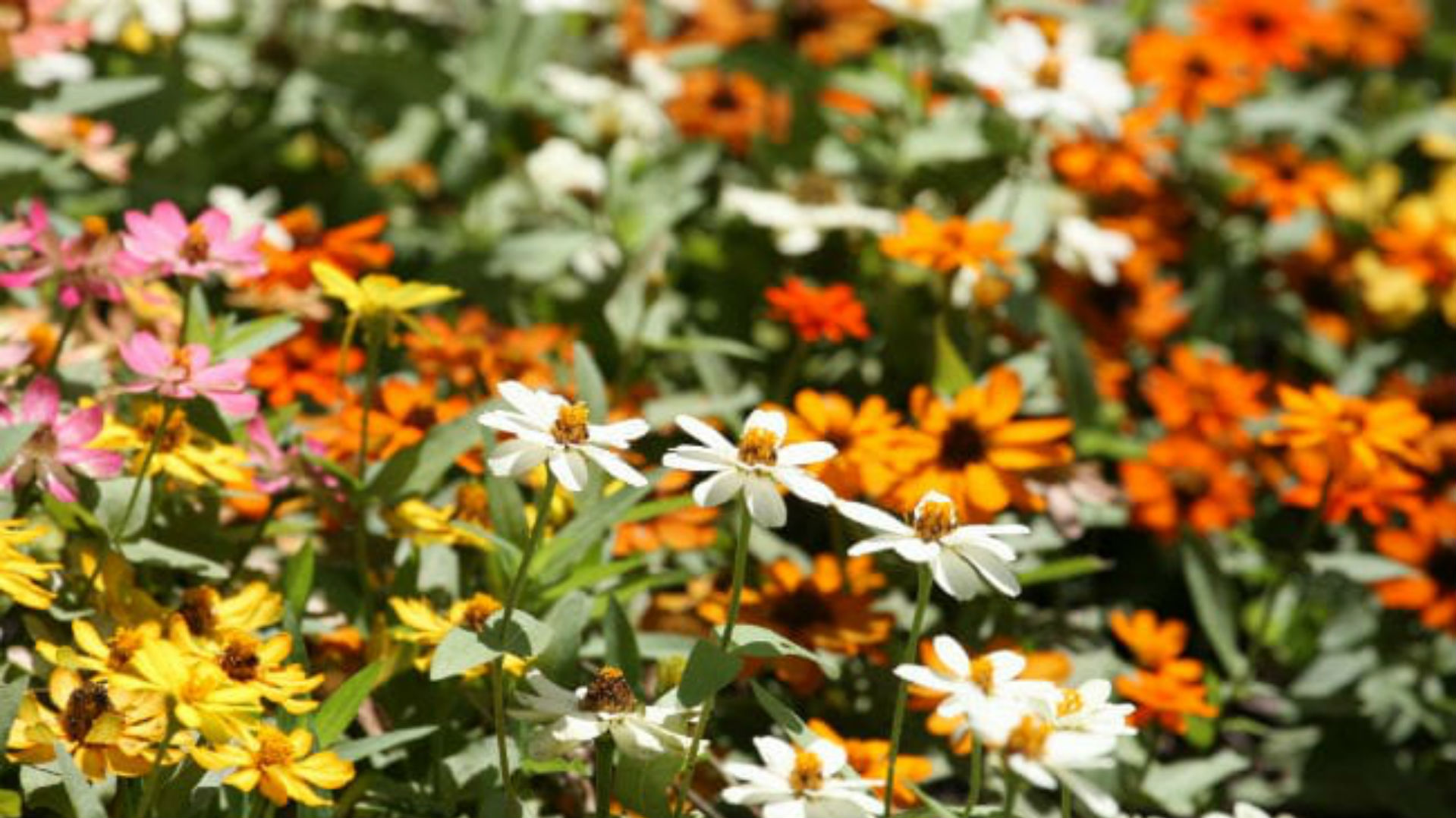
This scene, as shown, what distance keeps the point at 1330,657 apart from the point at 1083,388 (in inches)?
14.2

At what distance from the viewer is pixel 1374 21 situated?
9.48 feet

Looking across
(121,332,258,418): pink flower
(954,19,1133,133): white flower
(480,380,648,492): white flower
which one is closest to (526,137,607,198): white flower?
(954,19,1133,133): white flower

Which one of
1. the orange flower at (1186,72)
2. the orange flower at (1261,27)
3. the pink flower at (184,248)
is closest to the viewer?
the pink flower at (184,248)

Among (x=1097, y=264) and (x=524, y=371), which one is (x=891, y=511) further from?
(x=1097, y=264)

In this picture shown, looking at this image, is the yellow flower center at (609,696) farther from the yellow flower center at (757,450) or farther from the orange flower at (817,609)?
the orange flower at (817,609)

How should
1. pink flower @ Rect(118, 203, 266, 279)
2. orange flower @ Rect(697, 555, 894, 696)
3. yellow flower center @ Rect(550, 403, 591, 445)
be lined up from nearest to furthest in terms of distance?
yellow flower center @ Rect(550, 403, 591, 445)
pink flower @ Rect(118, 203, 266, 279)
orange flower @ Rect(697, 555, 894, 696)

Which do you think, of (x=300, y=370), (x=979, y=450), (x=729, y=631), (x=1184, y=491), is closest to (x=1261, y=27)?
(x=1184, y=491)

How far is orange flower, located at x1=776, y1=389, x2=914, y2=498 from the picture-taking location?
1531 millimetres

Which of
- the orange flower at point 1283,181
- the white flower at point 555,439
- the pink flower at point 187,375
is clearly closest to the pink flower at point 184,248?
the pink flower at point 187,375

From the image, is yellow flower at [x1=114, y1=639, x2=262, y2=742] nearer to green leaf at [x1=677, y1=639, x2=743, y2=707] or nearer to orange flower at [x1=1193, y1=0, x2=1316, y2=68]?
green leaf at [x1=677, y1=639, x2=743, y2=707]

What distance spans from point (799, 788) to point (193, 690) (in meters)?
0.36

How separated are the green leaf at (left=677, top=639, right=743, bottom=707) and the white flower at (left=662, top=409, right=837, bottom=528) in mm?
87

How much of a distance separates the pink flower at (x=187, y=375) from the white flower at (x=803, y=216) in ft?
2.67

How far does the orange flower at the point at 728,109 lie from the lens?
2.51 metres
